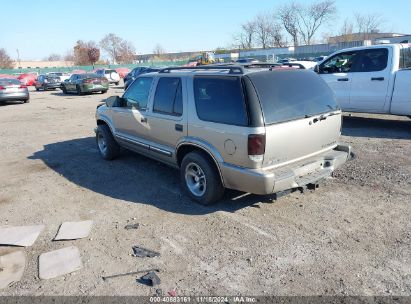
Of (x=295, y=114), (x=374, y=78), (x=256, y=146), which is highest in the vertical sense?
(x=374, y=78)

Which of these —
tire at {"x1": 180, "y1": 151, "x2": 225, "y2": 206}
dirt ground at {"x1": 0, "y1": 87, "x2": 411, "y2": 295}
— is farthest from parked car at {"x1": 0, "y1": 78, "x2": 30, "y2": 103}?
tire at {"x1": 180, "y1": 151, "x2": 225, "y2": 206}

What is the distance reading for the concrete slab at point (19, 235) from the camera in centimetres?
402

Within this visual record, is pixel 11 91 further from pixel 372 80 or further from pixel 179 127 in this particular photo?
pixel 372 80

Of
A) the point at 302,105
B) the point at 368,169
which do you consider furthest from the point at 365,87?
the point at 302,105

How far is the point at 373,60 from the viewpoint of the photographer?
8.24m

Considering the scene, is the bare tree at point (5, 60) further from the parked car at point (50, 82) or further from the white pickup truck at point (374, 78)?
the white pickup truck at point (374, 78)

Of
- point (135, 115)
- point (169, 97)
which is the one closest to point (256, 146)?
point (169, 97)

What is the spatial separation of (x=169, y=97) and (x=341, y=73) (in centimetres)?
557

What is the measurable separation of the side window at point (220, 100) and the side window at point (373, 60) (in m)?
5.47

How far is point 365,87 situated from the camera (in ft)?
27.6

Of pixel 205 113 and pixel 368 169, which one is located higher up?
pixel 205 113

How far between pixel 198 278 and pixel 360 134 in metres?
6.36

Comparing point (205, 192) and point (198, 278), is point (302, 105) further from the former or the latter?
point (198, 278)

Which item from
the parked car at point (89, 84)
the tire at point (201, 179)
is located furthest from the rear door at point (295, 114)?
the parked car at point (89, 84)
